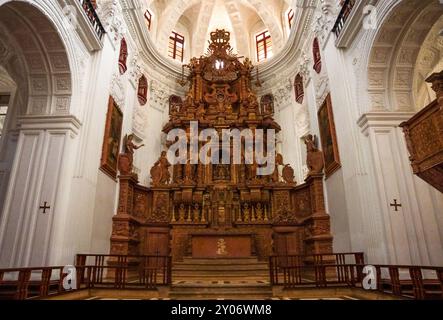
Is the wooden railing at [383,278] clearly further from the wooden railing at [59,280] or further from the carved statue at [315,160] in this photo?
the carved statue at [315,160]

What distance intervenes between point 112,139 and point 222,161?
4.91 metres

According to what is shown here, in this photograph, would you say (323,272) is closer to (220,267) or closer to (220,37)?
(220,267)

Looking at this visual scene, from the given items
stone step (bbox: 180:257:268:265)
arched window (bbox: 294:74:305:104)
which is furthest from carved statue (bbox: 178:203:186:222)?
arched window (bbox: 294:74:305:104)

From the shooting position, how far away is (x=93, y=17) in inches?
336

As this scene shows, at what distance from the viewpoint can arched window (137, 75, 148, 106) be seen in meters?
13.1

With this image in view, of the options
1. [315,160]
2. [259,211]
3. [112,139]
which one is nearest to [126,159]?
[112,139]

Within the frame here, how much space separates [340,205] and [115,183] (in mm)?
7306

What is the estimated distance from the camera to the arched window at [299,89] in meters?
12.7

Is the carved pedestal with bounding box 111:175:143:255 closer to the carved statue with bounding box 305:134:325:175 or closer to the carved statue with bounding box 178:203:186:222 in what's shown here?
the carved statue with bounding box 178:203:186:222

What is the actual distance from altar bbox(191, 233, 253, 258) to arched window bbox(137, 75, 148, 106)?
6.55 metres

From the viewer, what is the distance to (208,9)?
16609 mm

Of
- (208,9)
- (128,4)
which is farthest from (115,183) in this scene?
(208,9)

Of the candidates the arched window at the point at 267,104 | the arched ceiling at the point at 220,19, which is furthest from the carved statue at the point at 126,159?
the arched ceiling at the point at 220,19

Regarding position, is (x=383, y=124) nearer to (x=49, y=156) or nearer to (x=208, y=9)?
(x=49, y=156)
